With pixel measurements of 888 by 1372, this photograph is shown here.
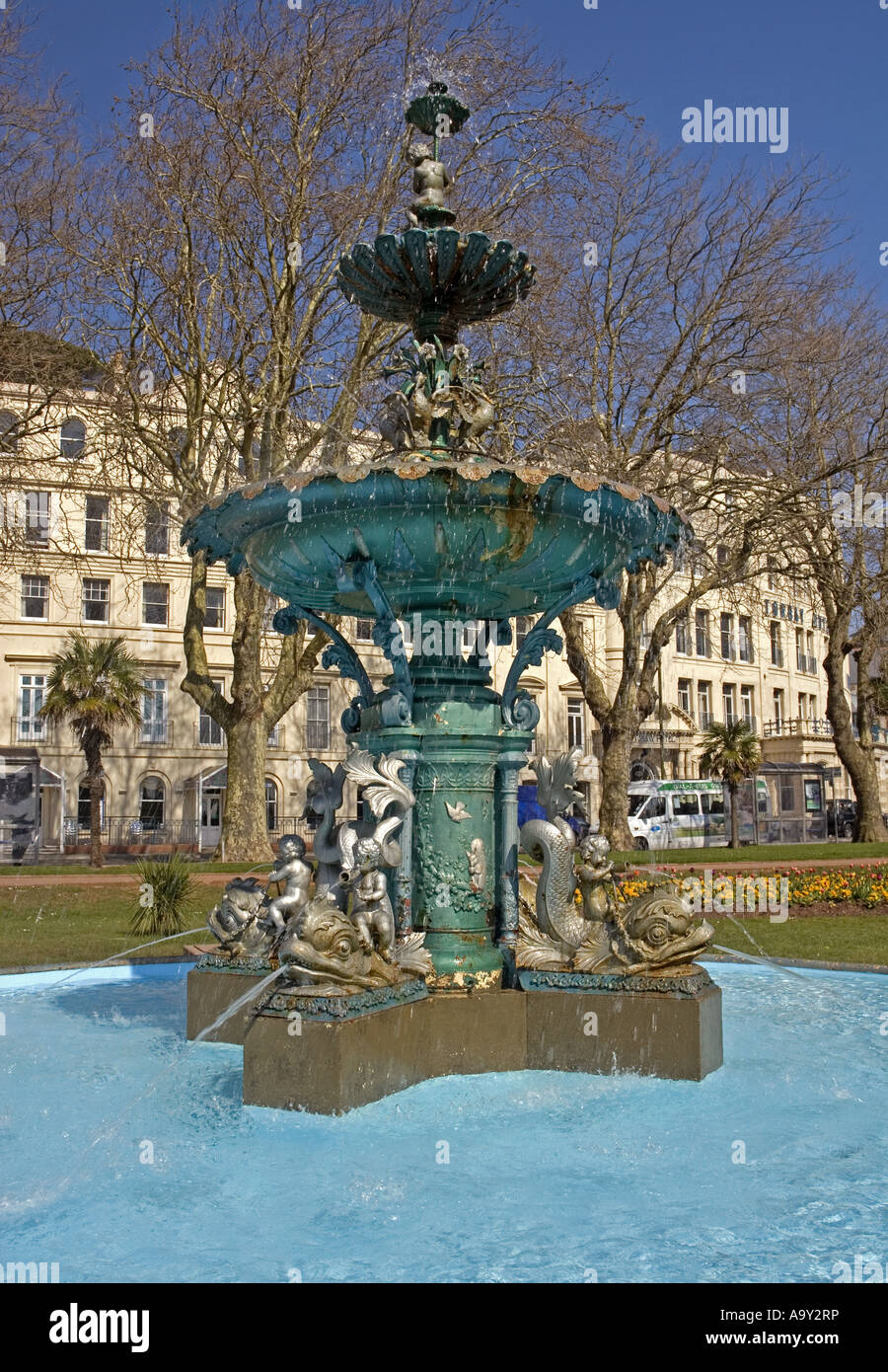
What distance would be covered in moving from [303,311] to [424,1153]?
1919cm

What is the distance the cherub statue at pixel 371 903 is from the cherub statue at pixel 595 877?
119 cm

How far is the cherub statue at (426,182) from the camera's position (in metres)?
7.30

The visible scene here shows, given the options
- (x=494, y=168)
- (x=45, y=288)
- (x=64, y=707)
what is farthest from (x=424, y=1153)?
(x=64, y=707)

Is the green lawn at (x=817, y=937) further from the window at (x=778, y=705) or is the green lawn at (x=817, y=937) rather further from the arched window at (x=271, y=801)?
the window at (x=778, y=705)

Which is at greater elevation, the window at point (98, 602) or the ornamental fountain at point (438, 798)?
the window at point (98, 602)

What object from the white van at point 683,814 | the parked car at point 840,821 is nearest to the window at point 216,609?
the white van at point 683,814

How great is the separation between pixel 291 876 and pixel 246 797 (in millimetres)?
15277

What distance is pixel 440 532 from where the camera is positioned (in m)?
6.38

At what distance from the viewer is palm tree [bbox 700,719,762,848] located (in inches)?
1495

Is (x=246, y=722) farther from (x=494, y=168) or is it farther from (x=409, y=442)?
(x=409, y=442)

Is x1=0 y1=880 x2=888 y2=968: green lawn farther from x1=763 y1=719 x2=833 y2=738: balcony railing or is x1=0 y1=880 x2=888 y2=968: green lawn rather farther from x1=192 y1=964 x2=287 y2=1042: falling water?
x1=763 y1=719 x2=833 y2=738: balcony railing

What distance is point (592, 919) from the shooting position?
6.70 meters

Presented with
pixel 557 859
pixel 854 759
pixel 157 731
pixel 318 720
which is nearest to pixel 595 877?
pixel 557 859

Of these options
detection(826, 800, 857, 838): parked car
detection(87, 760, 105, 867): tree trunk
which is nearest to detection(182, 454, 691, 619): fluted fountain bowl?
detection(87, 760, 105, 867): tree trunk
